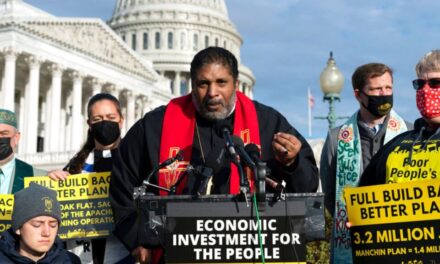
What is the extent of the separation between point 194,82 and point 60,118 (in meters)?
56.5

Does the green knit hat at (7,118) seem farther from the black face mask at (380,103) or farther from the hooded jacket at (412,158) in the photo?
the hooded jacket at (412,158)

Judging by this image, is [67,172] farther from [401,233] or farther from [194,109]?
[401,233]

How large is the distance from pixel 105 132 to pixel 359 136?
2.04 m

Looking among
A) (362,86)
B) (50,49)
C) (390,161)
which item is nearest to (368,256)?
(390,161)

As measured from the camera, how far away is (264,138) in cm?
472

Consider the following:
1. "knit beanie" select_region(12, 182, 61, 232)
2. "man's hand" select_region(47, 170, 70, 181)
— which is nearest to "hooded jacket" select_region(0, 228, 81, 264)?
"knit beanie" select_region(12, 182, 61, 232)

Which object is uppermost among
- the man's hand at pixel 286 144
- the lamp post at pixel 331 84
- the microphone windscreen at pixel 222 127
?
the lamp post at pixel 331 84

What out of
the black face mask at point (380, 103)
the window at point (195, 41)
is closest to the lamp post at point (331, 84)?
the black face mask at point (380, 103)

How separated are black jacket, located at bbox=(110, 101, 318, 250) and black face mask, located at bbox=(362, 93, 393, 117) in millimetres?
1321

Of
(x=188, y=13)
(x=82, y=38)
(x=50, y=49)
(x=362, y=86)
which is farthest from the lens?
(x=188, y=13)

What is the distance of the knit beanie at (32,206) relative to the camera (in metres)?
4.81

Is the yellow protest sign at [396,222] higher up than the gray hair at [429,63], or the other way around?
the gray hair at [429,63]

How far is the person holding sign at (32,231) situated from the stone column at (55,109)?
5086 cm

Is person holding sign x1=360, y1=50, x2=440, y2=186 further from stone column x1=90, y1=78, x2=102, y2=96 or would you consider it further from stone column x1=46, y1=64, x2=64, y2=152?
stone column x1=90, y1=78, x2=102, y2=96
